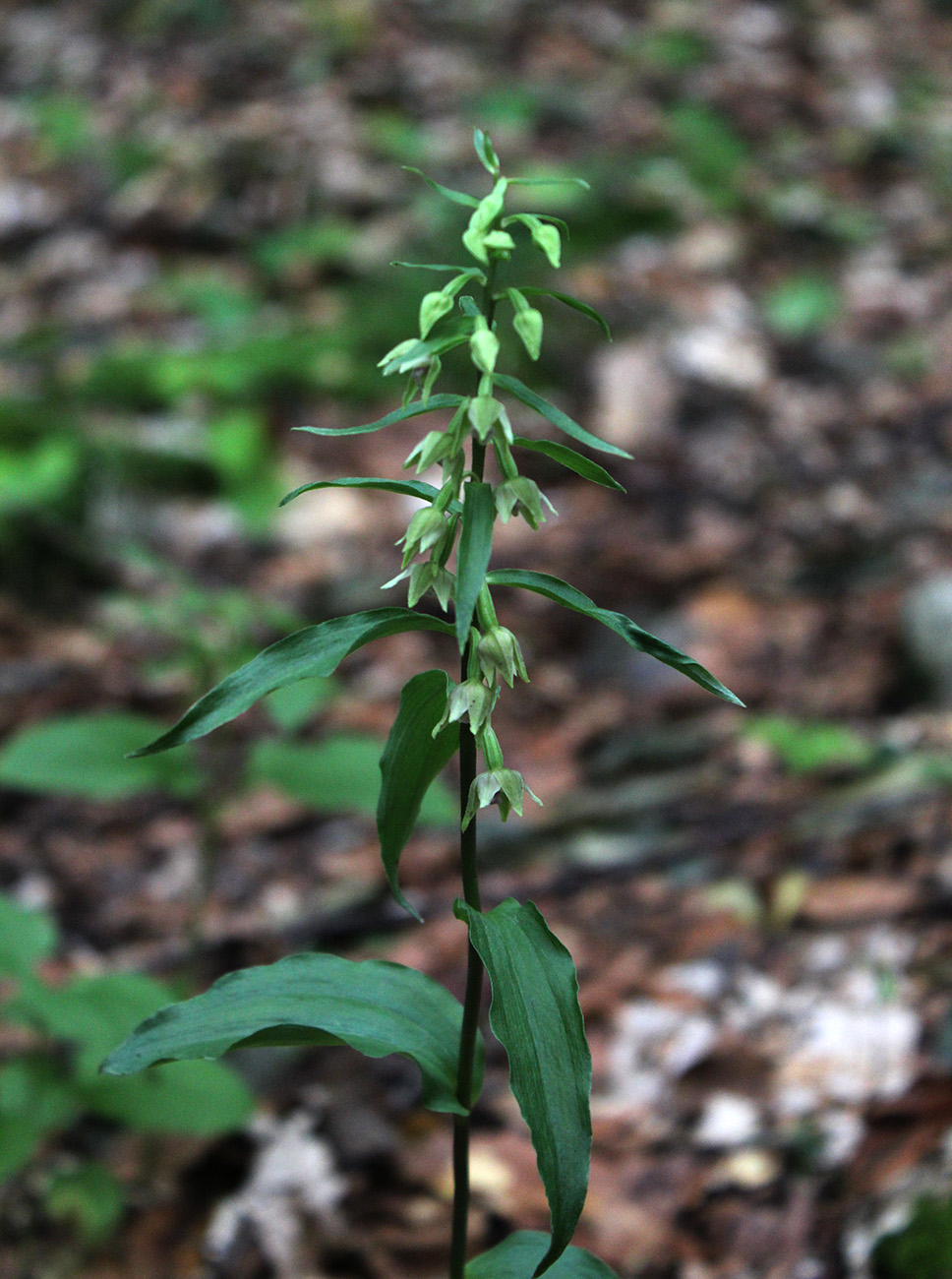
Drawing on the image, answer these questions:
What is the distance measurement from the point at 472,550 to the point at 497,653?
14 cm

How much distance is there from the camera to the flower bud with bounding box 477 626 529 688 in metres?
1.23

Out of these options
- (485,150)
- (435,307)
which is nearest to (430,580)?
(435,307)

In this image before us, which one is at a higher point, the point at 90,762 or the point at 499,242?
the point at 499,242

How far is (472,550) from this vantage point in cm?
114

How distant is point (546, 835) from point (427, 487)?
7.09 ft

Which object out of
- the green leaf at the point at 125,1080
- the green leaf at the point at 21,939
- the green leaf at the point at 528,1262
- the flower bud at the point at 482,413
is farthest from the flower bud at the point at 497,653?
the green leaf at the point at 21,939

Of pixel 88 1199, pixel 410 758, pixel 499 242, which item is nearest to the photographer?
pixel 499 242

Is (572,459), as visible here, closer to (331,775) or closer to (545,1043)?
(545,1043)

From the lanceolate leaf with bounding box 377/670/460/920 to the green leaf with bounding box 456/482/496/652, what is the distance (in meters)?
0.16

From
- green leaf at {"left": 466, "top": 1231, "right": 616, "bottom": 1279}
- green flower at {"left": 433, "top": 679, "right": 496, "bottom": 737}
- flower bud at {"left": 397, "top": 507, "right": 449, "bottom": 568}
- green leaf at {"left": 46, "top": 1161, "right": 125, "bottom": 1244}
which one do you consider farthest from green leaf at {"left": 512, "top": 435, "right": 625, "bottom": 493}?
green leaf at {"left": 46, "top": 1161, "right": 125, "bottom": 1244}

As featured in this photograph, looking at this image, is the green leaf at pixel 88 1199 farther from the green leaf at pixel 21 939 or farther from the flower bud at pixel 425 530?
the flower bud at pixel 425 530

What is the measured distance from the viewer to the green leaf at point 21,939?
6.41 feet

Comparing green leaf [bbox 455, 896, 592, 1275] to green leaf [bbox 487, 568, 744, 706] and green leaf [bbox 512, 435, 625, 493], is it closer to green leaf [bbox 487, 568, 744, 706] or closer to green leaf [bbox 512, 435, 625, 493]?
green leaf [bbox 487, 568, 744, 706]

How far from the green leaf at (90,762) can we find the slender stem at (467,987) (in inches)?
45.3
